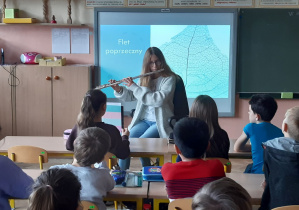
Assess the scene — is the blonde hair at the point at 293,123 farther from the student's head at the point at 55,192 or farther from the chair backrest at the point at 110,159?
the student's head at the point at 55,192

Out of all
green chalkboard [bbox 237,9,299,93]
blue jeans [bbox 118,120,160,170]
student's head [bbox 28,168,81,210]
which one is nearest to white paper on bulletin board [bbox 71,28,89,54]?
blue jeans [bbox 118,120,160,170]

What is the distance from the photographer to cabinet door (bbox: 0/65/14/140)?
543cm

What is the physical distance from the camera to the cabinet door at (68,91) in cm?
540

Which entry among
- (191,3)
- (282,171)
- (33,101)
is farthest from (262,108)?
(33,101)

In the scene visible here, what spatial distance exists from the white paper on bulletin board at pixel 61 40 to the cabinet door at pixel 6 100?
626mm

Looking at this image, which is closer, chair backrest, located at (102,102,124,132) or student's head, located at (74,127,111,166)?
student's head, located at (74,127,111,166)

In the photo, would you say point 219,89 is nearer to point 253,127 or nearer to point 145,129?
point 145,129

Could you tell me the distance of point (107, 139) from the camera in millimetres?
2502

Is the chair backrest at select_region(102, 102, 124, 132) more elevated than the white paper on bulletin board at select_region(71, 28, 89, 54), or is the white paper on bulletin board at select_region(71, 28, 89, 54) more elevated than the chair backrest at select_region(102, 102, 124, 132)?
the white paper on bulletin board at select_region(71, 28, 89, 54)

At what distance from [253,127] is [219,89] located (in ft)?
8.05

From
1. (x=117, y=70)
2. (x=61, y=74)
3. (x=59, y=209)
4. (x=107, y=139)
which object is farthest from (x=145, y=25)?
(x=59, y=209)

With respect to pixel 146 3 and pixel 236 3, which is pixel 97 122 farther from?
pixel 236 3

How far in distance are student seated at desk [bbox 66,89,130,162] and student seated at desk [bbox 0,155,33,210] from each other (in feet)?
2.77

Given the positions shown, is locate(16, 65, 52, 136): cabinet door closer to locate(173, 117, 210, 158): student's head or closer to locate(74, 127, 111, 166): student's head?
locate(74, 127, 111, 166): student's head
